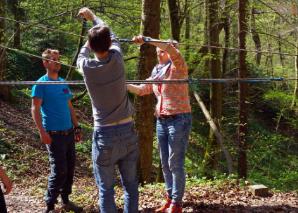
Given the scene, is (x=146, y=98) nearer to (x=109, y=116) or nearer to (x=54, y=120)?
(x=54, y=120)

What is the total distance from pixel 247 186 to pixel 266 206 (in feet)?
2.79

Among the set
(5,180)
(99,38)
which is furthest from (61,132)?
(99,38)

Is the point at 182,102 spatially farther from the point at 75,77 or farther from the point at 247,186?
the point at 75,77

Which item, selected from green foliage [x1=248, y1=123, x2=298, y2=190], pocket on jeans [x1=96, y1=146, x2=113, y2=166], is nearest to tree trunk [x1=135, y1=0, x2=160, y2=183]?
pocket on jeans [x1=96, y1=146, x2=113, y2=166]

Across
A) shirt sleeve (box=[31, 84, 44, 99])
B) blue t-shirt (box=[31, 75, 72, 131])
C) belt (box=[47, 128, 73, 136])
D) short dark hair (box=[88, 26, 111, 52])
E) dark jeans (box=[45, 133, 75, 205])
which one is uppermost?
short dark hair (box=[88, 26, 111, 52])

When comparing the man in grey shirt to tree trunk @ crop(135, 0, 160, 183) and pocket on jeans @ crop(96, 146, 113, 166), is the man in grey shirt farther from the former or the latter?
tree trunk @ crop(135, 0, 160, 183)

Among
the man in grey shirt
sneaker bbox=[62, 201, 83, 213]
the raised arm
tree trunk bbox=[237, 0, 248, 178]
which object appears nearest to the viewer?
the raised arm

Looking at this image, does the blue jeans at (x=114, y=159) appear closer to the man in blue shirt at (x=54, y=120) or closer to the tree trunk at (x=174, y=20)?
the man in blue shirt at (x=54, y=120)

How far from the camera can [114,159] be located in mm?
3875

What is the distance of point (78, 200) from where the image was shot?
20.3 feet

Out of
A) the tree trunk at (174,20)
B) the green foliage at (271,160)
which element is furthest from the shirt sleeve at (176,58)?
the green foliage at (271,160)

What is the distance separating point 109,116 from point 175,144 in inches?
46.6

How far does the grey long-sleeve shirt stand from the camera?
3.70m

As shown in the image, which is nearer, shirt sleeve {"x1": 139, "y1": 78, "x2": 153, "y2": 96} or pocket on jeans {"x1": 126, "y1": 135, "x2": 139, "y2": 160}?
pocket on jeans {"x1": 126, "y1": 135, "x2": 139, "y2": 160}
